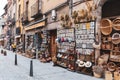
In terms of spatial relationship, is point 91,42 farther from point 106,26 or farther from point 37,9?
point 37,9

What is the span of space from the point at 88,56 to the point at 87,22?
1.53 meters

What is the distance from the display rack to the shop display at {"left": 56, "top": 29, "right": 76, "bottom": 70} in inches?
21.4

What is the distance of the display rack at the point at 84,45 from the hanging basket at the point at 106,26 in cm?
53

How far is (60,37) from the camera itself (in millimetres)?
15773

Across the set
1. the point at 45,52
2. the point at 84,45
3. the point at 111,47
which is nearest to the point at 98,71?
the point at 111,47

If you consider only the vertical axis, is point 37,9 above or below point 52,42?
above

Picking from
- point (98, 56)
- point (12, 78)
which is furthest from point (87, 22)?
point (12, 78)

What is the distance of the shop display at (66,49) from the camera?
45.3 ft

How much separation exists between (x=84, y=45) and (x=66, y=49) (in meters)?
2.23

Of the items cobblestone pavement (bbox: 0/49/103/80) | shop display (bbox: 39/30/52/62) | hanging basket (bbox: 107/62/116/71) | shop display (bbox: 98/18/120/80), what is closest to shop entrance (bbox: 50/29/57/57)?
shop display (bbox: 39/30/52/62)

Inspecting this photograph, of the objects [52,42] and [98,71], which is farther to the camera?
[52,42]

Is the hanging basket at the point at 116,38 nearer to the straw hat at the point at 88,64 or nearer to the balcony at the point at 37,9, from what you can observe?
the straw hat at the point at 88,64

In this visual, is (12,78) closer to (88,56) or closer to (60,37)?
(88,56)

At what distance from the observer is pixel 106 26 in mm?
11172
